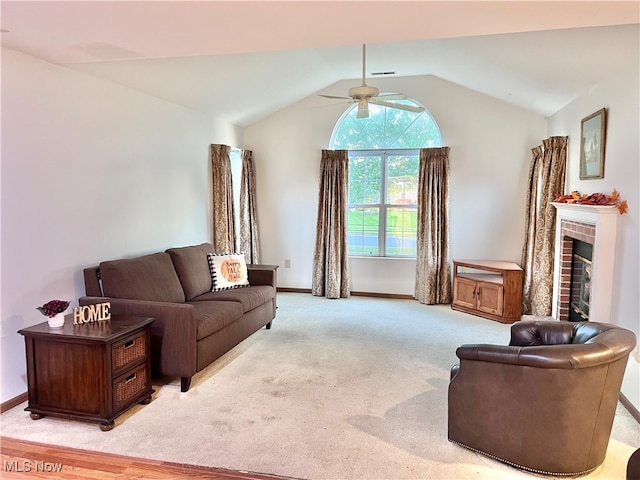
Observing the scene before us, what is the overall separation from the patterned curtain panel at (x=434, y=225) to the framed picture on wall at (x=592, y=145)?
1.92m

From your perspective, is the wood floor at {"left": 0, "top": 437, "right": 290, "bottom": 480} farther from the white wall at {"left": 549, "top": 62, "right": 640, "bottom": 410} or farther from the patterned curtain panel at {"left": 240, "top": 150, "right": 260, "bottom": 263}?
the patterned curtain panel at {"left": 240, "top": 150, "right": 260, "bottom": 263}

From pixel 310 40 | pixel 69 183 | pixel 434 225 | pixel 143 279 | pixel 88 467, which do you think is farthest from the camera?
pixel 434 225

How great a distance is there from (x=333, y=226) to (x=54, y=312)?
4.07 m

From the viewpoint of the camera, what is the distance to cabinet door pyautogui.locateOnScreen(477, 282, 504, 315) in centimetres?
531

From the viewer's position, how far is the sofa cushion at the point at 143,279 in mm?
3463

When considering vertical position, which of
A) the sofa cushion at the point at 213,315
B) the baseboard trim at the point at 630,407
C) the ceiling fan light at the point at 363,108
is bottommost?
the baseboard trim at the point at 630,407

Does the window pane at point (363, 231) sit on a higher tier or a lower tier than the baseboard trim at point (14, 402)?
higher

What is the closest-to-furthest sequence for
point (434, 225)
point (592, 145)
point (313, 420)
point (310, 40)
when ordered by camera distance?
1. point (310, 40)
2. point (313, 420)
3. point (592, 145)
4. point (434, 225)

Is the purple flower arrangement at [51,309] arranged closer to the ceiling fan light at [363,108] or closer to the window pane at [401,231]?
the ceiling fan light at [363,108]

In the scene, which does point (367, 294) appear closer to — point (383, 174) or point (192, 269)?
point (383, 174)

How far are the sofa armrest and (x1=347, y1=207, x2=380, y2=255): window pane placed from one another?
3.60 metres

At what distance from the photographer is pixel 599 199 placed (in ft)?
12.0

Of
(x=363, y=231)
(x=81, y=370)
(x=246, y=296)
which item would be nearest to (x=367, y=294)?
(x=363, y=231)

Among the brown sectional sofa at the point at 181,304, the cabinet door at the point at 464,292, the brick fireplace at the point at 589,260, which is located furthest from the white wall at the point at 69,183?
the brick fireplace at the point at 589,260
